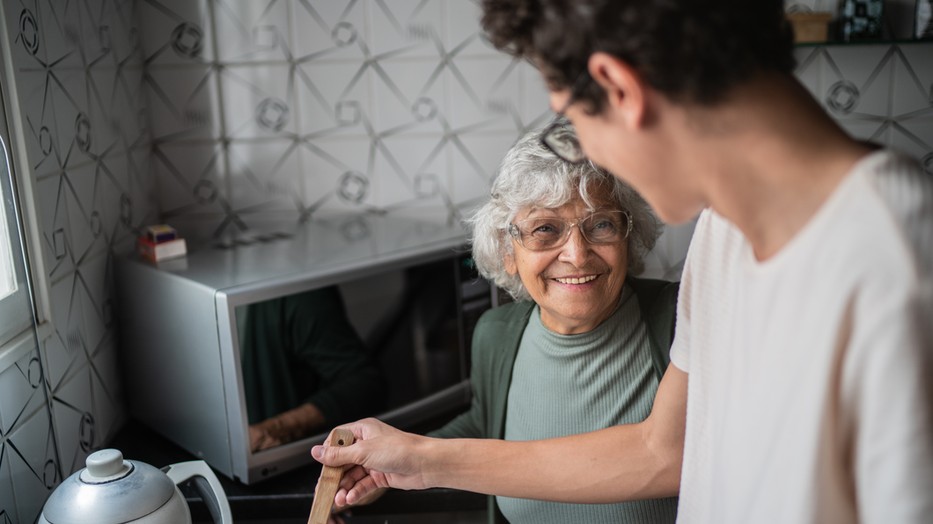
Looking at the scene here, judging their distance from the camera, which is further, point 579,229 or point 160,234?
point 160,234

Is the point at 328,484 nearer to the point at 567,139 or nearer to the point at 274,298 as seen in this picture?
the point at 274,298

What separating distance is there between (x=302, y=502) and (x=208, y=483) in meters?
0.28

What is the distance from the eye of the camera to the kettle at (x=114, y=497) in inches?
36.8

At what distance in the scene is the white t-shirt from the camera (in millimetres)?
558

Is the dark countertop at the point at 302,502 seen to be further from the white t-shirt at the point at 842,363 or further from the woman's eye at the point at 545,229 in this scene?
the white t-shirt at the point at 842,363

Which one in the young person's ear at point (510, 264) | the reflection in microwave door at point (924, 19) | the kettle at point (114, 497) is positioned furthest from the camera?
the reflection in microwave door at point (924, 19)

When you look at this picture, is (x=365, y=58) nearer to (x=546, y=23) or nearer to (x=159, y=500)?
(x=159, y=500)

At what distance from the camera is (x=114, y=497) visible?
37.1 inches

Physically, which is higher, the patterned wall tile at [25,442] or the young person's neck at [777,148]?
the young person's neck at [777,148]

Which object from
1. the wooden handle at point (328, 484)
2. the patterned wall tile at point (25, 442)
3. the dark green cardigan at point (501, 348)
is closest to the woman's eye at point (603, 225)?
the dark green cardigan at point (501, 348)

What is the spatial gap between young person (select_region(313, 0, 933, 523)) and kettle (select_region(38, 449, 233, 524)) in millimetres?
637

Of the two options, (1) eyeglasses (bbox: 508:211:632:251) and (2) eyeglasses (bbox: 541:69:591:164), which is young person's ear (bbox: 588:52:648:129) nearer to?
(2) eyeglasses (bbox: 541:69:591:164)

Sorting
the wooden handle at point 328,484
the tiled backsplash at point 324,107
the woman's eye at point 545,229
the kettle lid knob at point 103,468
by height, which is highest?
the tiled backsplash at point 324,107

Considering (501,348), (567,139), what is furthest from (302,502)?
(567,139)
